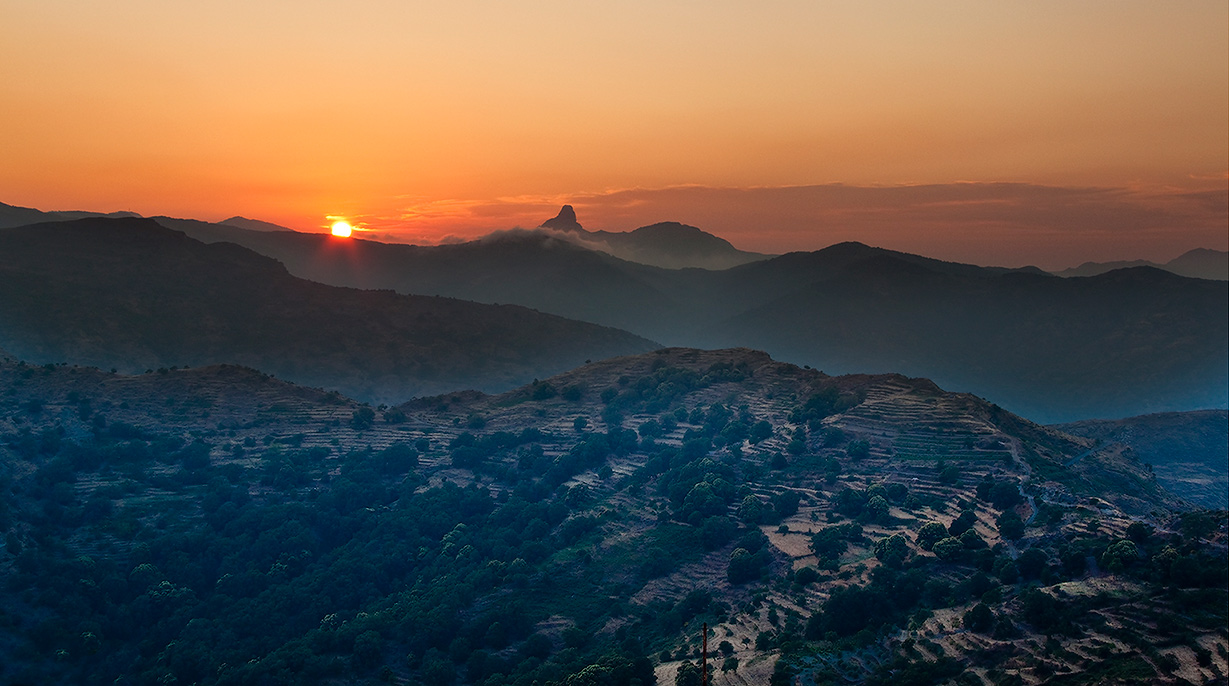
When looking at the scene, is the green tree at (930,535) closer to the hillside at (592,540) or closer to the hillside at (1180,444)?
the hillside at (592,540)

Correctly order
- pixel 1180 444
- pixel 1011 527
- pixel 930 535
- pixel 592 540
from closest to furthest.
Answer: pixel 1011 527 → pixel 930 535 → pixel 592 540 → pixel 1180 444

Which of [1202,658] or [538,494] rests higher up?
[1202,658]

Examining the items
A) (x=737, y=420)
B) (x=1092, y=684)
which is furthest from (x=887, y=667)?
(x=737, y=420)

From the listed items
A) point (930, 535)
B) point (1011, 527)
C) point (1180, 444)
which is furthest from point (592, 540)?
point (1180, 444)

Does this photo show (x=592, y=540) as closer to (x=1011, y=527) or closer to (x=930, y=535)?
(x=930, y=535)

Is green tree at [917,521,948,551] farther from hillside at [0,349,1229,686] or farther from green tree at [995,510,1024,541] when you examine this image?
green tree at [995,510,1024,541]

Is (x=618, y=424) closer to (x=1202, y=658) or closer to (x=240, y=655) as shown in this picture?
(x=240, y=655)
